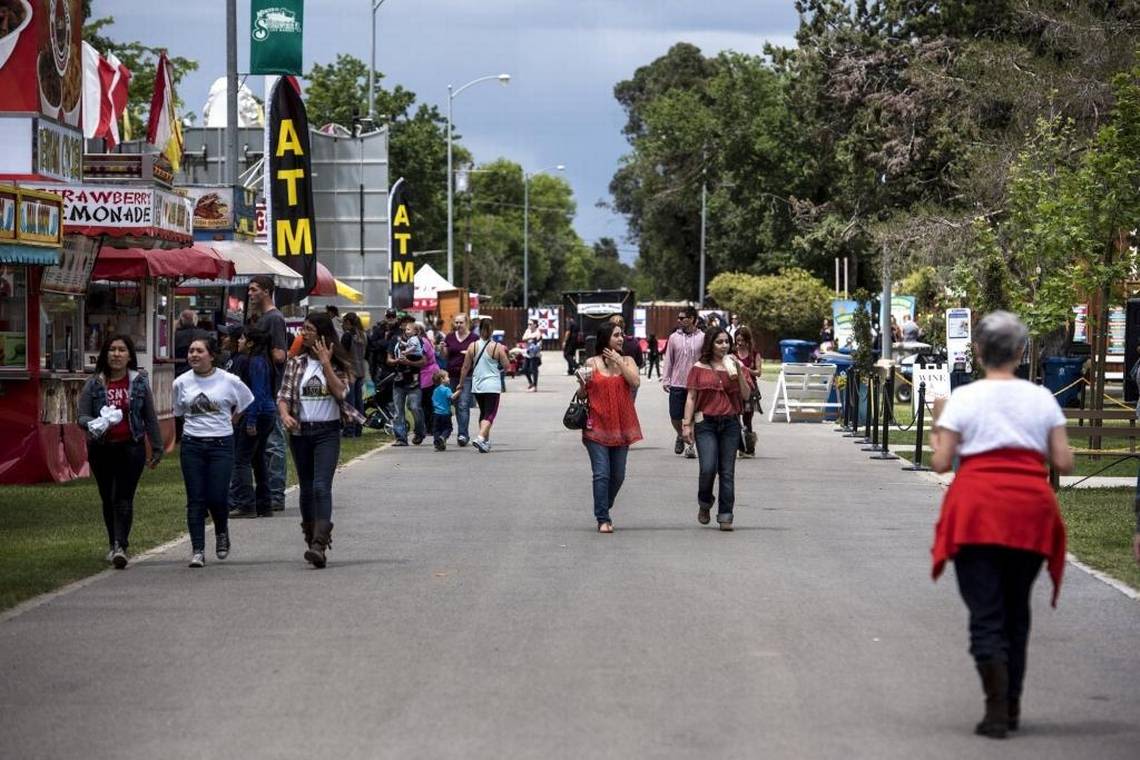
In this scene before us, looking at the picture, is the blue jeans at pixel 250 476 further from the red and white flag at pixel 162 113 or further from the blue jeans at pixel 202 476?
the red and white flag at pixel 162 113

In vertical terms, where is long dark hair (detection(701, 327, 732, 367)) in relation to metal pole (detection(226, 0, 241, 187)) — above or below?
below

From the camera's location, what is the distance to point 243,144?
42.9 m

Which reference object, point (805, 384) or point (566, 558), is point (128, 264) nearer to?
point (566, 558)

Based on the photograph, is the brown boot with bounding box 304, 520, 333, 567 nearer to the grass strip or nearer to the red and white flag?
the grass strip

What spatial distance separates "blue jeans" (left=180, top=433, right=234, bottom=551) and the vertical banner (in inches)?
1181

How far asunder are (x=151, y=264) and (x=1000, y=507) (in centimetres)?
1739

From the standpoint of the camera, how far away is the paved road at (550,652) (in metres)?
7.20

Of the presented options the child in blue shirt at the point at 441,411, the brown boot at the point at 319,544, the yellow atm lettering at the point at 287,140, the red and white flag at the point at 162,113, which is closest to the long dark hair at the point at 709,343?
the brown boot at the point at 319,544

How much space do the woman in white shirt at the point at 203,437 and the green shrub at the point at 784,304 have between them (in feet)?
202

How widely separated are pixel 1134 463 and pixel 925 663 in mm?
15209

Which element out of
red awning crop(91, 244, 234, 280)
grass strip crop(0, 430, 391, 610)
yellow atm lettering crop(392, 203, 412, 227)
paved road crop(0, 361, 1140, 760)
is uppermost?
yellow atm lettering crop(392, 203, 412, 227)

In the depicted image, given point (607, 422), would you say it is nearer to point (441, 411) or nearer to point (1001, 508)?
point (1001, 508)

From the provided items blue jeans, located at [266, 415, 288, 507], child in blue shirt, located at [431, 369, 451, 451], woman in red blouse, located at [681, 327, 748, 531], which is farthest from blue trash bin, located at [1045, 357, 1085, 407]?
blue jeans, located at [266, 415, 288, 507]

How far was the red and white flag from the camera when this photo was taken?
27.1 metres
